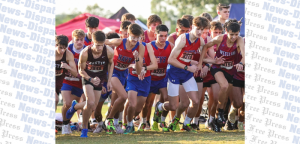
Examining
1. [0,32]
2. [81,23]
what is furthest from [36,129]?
[81,23]

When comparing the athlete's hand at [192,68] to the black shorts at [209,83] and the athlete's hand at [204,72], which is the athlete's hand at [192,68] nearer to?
the athlete's hand at [204,72]

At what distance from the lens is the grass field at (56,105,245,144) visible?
8.09 m

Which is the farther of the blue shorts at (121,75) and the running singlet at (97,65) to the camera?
the blue shorts at (121,75)

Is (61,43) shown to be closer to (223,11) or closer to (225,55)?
(225,55)

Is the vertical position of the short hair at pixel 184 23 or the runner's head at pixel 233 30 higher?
the short hair at pixel 184 23

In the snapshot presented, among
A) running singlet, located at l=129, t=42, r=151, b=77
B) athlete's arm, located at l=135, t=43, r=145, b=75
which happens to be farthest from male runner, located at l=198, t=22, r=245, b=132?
athlete's arm, located at l=135, t=43, r=145, b=75

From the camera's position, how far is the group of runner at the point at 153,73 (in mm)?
8852

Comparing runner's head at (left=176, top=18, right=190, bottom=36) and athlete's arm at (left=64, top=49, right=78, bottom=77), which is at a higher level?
runner's head at (left=176, top=18, right=190, bottom=36)

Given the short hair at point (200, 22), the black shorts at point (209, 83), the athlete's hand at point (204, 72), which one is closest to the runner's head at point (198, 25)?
the short hair at point (200, 22)

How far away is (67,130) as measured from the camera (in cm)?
946

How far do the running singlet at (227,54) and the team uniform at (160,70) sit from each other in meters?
1.02

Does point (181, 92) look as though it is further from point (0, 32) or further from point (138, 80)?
point (0, 32)

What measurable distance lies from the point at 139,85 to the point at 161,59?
0.68 metres

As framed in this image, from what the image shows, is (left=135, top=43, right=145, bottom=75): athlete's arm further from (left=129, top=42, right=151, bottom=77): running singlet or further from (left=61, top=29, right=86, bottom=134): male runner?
(left=61, top=29, right=86, bottom=134): male runner
